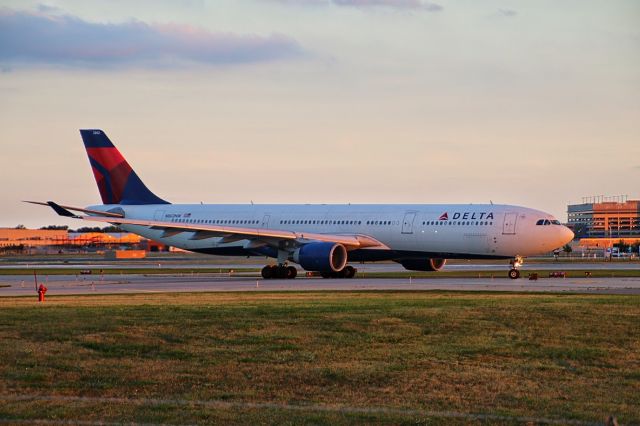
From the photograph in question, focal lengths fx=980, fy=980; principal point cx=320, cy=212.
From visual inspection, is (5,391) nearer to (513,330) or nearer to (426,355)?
(426,355)

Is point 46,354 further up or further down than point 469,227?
further down

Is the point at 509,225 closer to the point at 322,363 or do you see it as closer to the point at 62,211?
the point at 62,211

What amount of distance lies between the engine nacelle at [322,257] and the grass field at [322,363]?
73.0ft

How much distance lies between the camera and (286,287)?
141 feet

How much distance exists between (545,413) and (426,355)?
17.6 feet

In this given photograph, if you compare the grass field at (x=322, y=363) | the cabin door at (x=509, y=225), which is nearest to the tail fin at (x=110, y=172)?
the cabin door at (x=509, y=225)

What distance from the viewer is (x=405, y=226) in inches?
2136

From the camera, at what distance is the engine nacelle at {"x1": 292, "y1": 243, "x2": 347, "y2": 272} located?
51438mm

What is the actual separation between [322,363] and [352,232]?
38.3 metres

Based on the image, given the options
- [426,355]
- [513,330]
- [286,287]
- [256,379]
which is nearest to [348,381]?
[256,379]

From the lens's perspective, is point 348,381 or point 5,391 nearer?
point 5,391

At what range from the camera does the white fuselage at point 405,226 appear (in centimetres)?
5175

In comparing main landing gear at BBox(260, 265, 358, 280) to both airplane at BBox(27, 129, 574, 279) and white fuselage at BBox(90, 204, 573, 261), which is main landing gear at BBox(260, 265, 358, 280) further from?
white fuselage at BBox(90, 204, 573, 261)

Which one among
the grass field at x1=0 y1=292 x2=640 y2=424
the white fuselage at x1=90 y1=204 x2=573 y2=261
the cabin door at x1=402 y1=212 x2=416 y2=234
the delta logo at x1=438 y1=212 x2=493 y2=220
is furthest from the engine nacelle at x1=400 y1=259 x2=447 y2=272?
the grass field at x1=0 y1=292 x2=640 y2=424
